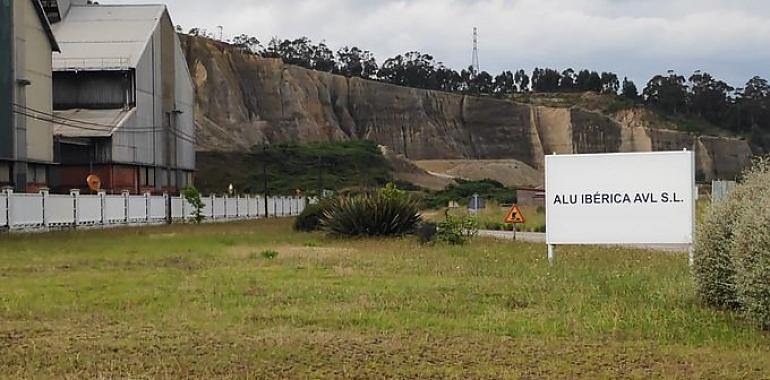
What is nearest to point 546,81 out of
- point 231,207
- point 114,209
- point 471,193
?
point 471,193

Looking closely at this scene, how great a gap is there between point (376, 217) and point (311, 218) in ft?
25.5

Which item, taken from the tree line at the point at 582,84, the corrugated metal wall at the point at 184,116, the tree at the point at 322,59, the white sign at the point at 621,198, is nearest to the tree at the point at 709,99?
the tree line at the point at 582,84

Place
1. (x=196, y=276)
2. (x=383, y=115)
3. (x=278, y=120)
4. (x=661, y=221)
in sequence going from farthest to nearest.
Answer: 1. (x=383, y=115)
2. (x=278, y=120)
3. (x=661, y=221)
4. (x=196, y=276)

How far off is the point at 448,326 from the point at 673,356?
235 centimetres

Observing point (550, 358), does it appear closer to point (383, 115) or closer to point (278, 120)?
point (278, 120)

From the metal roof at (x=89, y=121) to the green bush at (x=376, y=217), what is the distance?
3391cm

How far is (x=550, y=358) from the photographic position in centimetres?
797

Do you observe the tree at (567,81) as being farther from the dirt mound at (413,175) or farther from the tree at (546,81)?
the dirt mound at (413,175)

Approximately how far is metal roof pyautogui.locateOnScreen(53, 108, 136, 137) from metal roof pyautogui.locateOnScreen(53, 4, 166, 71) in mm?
2792

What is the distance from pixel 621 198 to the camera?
59.5ft

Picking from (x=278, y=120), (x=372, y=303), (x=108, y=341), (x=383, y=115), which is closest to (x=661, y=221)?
(x=372, y=303)

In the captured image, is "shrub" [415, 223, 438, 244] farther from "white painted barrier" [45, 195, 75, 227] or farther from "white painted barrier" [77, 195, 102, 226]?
"white painted barrier" [77, 195, 102, 226]

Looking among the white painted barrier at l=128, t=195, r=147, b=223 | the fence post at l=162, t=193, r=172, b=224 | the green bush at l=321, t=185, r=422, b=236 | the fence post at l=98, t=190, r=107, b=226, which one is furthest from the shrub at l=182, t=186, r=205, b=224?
the green bush at l=321, t=185, r=422, b=236

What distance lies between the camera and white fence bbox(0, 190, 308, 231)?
33031 mm
